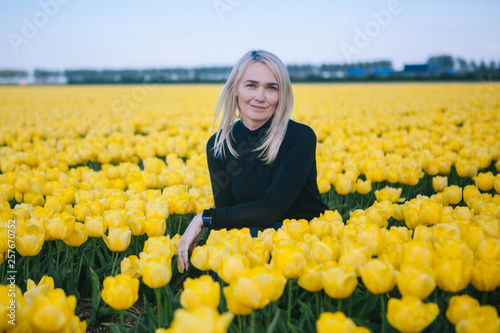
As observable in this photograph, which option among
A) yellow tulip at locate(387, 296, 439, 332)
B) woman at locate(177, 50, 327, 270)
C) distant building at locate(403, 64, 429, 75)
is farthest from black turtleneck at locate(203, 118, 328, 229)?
distant building at locate(403, 64, 429, 75)

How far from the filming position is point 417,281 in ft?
4.14

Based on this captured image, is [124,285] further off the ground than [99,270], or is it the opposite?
[124,285]

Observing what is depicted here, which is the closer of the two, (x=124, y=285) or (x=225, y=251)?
(x=124, y=285)

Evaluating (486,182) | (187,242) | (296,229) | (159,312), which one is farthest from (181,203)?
(486,182)

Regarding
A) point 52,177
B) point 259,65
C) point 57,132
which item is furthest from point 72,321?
point 57,132

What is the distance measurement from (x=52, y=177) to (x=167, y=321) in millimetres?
2478

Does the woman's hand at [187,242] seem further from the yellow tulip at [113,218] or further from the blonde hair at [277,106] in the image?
the blonde hair at [277,106]

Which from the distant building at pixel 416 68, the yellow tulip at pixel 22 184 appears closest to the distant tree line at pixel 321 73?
the distant building at pixel 416 68

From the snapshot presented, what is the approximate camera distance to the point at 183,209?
2553 millimetres

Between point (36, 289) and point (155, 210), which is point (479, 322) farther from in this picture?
point (155, 210)

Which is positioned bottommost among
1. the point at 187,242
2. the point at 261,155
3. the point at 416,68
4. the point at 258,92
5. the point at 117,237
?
the point at 187,242

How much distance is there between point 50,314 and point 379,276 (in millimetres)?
1071

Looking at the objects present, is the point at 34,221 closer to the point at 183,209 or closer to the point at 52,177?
the point at 183,209

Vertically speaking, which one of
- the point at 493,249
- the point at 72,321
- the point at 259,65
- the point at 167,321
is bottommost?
the point at 167,321
